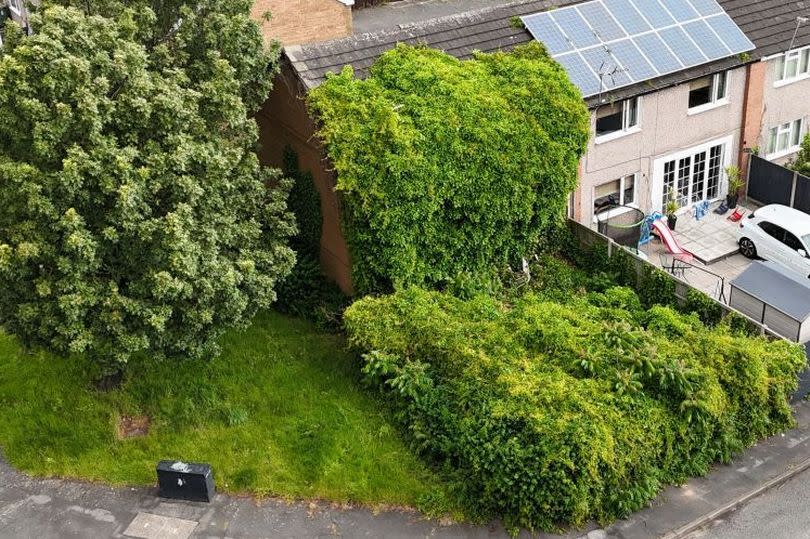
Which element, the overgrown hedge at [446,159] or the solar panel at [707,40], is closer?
the overgrown hedge at [446,159]

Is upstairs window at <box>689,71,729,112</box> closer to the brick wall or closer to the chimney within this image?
the chimney

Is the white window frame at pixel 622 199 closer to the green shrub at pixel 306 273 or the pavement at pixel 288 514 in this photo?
the green shrub at pixel 306 273

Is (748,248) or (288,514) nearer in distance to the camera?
(288,514)

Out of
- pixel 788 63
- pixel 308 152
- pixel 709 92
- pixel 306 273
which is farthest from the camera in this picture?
pixel 788 63

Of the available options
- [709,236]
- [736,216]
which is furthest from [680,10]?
[709,236]

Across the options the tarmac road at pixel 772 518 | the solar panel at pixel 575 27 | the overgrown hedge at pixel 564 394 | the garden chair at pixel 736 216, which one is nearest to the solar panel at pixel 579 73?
the solar panel at pixel 575 27

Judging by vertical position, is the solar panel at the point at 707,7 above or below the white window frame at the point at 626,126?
above

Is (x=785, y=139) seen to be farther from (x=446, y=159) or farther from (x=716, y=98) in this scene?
(x=446, y=159)

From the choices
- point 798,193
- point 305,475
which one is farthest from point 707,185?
point 305,475
